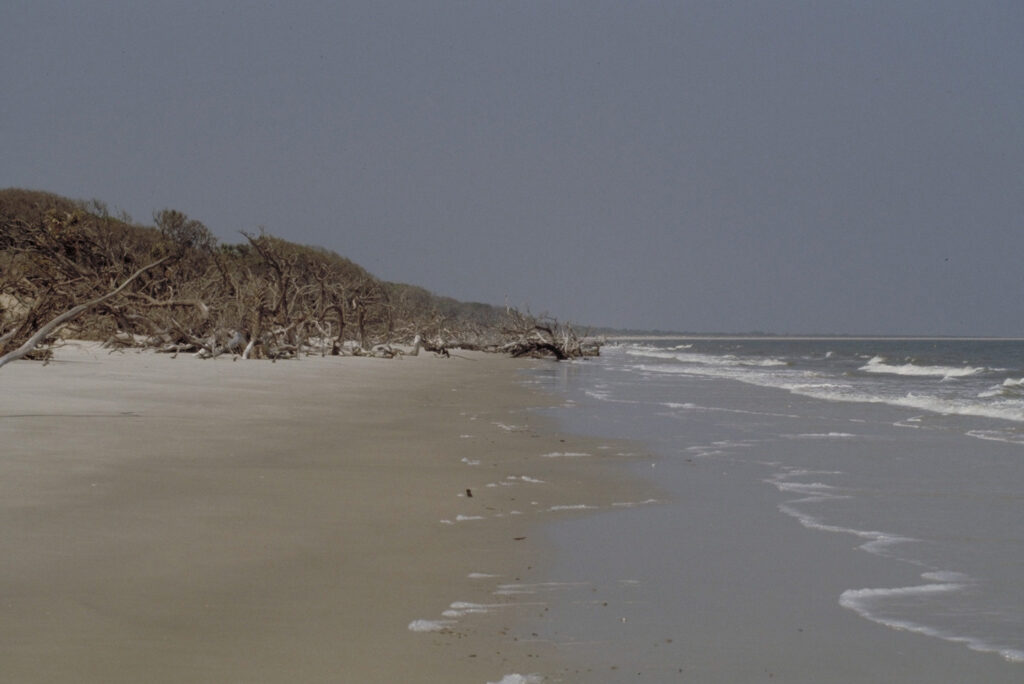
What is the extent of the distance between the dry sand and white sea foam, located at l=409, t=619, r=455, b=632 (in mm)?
21

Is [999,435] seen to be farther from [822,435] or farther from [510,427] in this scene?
[510,427]

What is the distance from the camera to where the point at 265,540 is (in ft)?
15.0

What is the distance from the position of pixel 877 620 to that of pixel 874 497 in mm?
3054

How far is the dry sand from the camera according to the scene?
297 centimetres

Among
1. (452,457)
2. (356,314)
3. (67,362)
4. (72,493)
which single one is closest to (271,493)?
(72,493)

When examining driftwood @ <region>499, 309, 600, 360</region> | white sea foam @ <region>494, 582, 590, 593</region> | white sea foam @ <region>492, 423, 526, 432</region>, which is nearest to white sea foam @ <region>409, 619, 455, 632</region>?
white sea foam @ <region>494, 582, 590, 593</region>

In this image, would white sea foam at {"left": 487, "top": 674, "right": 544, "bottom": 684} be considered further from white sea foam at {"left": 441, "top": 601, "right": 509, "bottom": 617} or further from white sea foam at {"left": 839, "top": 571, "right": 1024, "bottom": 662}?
white sea foam at {"left": 839, "top": 571, "right": 1024, "bottom": 662}

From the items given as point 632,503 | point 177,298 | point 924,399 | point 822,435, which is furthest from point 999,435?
point 177,298

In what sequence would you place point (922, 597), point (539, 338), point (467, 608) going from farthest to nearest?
point (539, 338) < point (922, 597) < point (467, 608)

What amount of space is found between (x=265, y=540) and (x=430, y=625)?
155 centimetres

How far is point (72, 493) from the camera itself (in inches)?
211

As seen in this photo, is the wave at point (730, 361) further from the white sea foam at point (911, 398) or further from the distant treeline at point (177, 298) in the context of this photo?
the white sea foam at point (911, 398)

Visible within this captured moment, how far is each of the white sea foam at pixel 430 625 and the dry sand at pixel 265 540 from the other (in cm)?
2

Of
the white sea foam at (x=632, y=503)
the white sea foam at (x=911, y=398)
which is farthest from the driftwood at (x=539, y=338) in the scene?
the white sea foam at (x=632, y=503)
